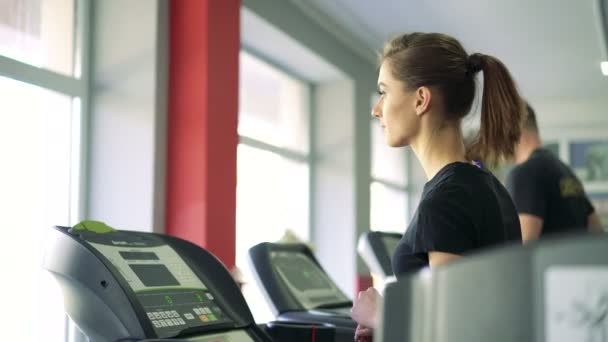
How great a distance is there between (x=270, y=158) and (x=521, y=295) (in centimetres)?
530

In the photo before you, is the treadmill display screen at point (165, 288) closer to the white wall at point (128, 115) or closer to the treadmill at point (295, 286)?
the treadmill at point (295, 286)

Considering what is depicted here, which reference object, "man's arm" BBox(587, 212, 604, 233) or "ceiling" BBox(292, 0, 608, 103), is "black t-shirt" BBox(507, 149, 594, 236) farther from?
"ceiling" BBox(292, 0, 608, 103)

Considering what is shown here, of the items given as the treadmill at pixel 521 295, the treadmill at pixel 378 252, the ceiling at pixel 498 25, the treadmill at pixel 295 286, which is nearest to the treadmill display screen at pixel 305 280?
the treadmill at pixel 295 286

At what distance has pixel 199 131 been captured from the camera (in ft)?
12.6

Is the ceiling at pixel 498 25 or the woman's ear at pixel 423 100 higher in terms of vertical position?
the ceiling at pixel 498 25

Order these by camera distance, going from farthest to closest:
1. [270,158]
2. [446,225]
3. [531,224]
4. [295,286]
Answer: [270,158], [531,224], [295,286], [446,225]

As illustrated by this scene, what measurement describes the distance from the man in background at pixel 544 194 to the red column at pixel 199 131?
1.55m

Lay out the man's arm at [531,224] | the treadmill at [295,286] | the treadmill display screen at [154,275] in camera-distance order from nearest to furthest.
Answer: the treadmill display screen at [154,275]
the treadmill at [295,286]
the man's arm at [531,224]

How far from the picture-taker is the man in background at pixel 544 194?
2818 mm

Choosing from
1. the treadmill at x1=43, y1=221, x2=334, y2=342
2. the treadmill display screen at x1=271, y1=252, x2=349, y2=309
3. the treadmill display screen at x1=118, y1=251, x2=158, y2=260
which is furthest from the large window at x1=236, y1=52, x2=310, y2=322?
the treadmill display screen at x1=118, y1=251, x2=158, y2=260

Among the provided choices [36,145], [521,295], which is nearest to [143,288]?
[521,295]

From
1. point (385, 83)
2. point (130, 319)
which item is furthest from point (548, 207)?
point (130, 319)

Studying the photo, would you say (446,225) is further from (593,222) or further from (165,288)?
(593,222)

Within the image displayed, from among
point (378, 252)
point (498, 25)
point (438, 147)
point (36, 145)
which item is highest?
point (498, 25)
